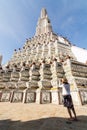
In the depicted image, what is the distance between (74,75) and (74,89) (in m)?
2.81

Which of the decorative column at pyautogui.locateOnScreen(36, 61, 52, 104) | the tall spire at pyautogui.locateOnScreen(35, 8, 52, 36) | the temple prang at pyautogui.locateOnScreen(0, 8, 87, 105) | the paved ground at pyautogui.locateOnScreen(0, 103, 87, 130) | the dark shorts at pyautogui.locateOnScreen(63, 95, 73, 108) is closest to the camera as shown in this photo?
the paved ground at pyautogui.locateOnScreen(0, 103, 87, 130)

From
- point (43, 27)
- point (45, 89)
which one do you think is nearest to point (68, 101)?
point (45, 89)

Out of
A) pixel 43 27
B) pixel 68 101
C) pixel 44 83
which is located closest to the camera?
pixel 68 101

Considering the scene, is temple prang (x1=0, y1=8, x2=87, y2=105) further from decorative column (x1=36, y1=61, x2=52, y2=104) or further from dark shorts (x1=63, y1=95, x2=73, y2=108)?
dark shorts (x1=63, y1=95, x2=73, y2=108)

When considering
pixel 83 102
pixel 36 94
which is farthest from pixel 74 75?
pixel 36 94

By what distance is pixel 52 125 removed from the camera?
396 centimetres

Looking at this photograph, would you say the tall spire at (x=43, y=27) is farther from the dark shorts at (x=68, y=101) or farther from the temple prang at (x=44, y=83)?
the dark shorts at (x=68, y=101)

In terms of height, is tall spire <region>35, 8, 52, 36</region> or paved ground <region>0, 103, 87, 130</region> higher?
tall spire <region>35, 8, 52, 36</region>

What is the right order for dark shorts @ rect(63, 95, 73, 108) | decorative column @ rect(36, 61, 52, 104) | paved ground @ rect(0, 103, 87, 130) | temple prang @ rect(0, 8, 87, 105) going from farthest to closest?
decorative column @ rect(36, 61, 52, 104) → temple prang @ rect(0, 8, 87, 105) → dark shorts @ rect(63, 95, 73, 108) → paved ground @ rect(0, 103, 87, 130)

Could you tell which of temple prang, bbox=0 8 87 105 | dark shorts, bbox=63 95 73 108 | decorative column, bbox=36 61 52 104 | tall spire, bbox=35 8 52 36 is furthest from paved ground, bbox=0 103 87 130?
tall spire, bbox=35 8 52 36

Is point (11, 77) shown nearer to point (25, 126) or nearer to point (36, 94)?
point (36, 94)

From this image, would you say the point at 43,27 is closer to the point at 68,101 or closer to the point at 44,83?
the point at 44,83

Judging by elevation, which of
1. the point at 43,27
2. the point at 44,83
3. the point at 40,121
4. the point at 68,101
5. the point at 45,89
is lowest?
the point at 40,121

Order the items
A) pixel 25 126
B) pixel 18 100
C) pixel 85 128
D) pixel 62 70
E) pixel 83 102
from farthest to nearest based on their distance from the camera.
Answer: pixel 62 70, pixel 18 100, pixel 83 102, pixel 25 126, pixel 85 128
